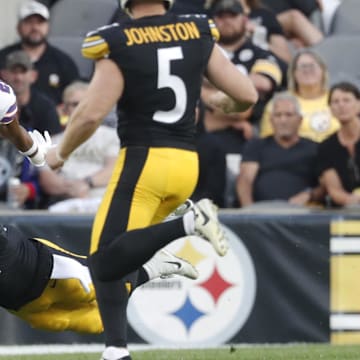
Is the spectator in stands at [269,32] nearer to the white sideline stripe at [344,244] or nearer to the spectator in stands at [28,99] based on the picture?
the spectator in stands at [28,99]

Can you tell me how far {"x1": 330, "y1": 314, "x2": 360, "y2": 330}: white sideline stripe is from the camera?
28.7 feet

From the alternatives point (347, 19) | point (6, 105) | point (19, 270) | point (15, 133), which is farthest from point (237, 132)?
point (6, 105)

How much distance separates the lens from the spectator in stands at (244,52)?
10672mm

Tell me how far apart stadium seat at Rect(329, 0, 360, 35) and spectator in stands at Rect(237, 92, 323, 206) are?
2.75m

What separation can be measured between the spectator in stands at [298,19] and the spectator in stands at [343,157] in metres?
2.68

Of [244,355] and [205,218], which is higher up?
[205,218]

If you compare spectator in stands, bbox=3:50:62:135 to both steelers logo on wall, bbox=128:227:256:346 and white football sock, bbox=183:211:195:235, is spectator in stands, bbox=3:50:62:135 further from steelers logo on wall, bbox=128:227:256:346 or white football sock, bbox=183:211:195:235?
white football sock, bbox=183:211:195:235

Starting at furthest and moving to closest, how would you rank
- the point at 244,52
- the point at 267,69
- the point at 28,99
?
the point at 244,52, the point at 267,69, the point at 28,99

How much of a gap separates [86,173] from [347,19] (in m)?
3.88

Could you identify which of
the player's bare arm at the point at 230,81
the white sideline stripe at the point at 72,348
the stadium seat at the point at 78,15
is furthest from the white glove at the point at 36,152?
the stadium seat at the point at 78,15

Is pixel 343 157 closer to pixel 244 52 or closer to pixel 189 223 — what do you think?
pixel 244 52

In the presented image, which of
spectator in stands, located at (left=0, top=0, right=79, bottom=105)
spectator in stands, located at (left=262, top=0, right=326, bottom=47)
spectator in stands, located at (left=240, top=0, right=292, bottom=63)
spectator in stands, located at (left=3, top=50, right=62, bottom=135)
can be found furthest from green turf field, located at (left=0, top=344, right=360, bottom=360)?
spectator in stands, located at (left=262, top=0, right=326, bottom=47)

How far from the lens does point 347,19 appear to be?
12.4 meters

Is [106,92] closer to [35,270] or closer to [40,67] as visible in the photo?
[35,270]
